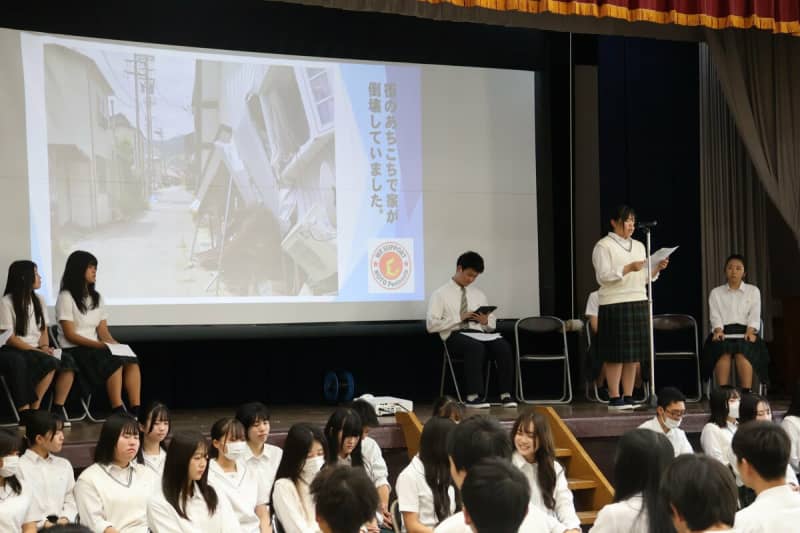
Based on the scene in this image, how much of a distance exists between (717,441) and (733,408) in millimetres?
219

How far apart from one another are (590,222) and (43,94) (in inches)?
156

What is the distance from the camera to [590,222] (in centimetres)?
818

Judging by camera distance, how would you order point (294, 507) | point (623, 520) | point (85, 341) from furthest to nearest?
point (85, 341)
point (294, 507)
point (623, 520)

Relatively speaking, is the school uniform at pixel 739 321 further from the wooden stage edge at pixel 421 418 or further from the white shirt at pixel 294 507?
the white shirt at pixel 294 507

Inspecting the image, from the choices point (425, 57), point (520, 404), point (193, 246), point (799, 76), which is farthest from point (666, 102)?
point (193, 246)

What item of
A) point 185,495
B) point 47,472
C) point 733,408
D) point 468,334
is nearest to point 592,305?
point 468,334

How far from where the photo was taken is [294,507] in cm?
401

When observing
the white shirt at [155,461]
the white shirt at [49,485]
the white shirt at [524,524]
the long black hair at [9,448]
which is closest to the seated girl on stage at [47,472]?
the white shirt at [49,485]

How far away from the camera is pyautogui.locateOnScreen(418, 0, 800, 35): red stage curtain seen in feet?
20.7

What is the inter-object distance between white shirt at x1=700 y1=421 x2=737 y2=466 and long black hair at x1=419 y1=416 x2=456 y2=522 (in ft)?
→ 6.62

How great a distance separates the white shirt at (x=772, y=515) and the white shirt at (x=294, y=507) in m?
1.76

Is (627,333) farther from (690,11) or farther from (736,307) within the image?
(690,11)

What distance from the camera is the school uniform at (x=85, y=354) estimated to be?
19.7 ft

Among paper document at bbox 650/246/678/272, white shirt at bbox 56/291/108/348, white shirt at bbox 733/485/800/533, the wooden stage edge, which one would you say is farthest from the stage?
white shirt at bbox 733/485/800/533
